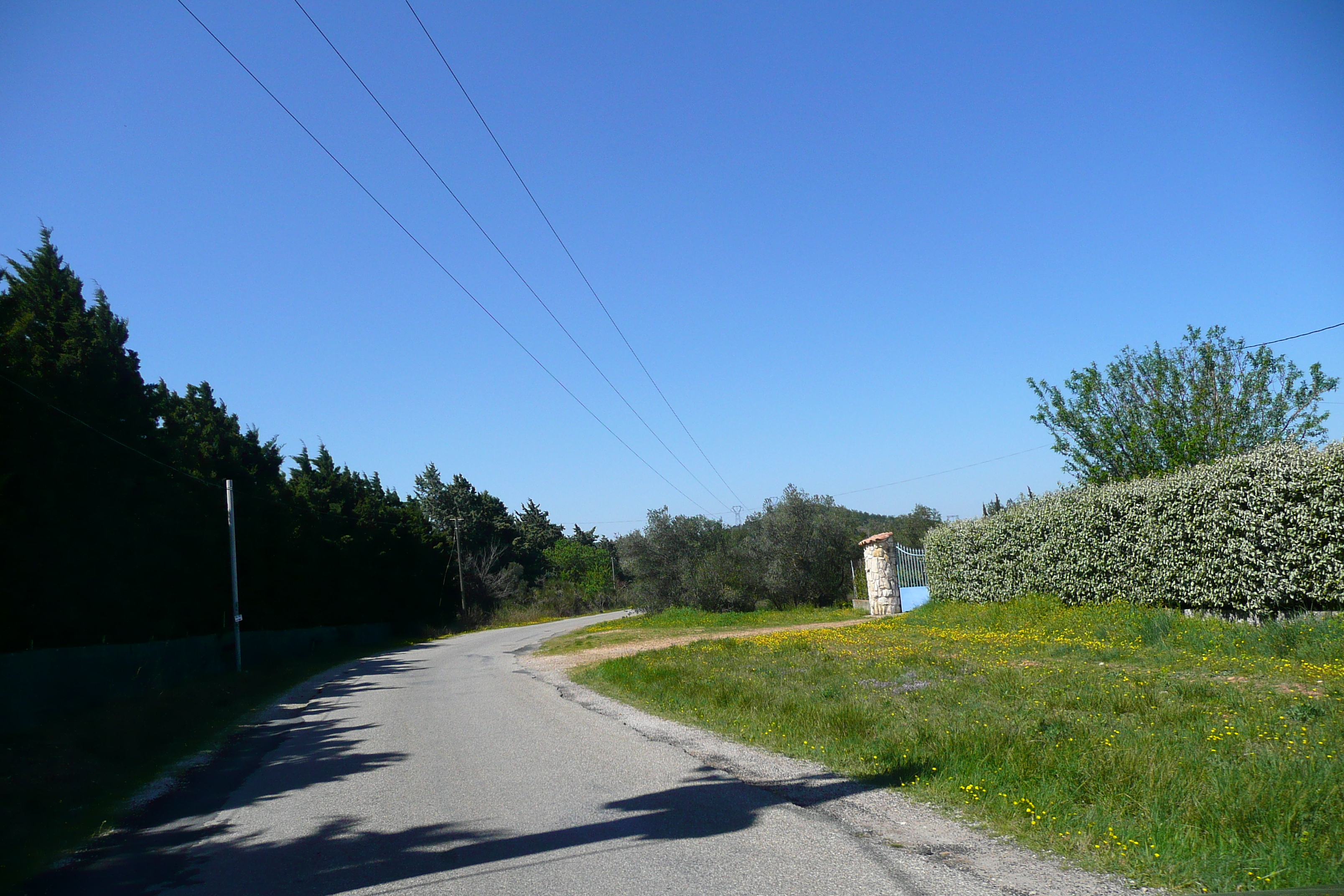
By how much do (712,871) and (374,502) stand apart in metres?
45.6

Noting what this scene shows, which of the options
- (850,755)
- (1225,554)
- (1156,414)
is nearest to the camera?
(850,755)

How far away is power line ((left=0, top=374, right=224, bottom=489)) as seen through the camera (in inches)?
584

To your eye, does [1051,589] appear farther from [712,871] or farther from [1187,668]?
[712,871]

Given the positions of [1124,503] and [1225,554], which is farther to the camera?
[1124,503]

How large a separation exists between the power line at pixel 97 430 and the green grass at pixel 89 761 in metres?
5.89

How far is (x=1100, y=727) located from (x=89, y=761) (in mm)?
11722

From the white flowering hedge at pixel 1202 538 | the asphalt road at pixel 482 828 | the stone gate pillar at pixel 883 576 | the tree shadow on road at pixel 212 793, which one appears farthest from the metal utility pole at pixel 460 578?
the asphalt road at pixel 482 828

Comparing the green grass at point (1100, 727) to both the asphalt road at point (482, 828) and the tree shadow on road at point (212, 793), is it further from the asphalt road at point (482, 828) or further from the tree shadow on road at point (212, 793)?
the tree shadow on road at point (212, 793)

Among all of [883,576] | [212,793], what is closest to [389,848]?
[212,793]

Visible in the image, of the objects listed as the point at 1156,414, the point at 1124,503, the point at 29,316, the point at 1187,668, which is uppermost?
the point at 29,316

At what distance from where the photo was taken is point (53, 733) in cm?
1146

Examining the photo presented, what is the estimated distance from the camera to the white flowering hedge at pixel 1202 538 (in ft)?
38.4

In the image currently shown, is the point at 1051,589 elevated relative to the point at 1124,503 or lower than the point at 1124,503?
lower

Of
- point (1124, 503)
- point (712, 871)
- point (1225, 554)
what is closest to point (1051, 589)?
point (1124, 503)
